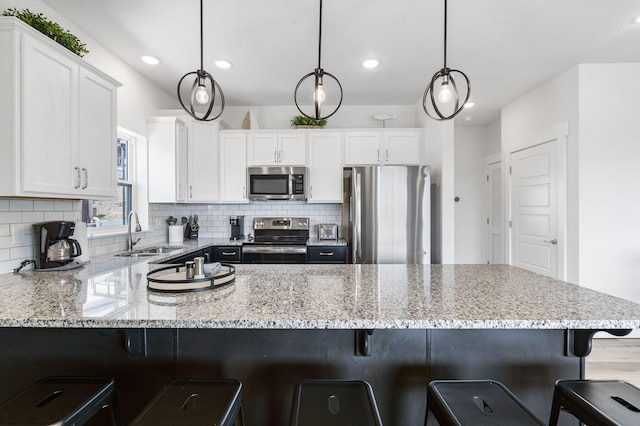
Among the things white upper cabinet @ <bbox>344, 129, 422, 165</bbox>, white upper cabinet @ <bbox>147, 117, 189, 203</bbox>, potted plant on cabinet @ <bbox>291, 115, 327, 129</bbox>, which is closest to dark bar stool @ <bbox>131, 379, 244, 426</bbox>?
white upper cabinet @ <bbox>147, 117, 189, 203</bbox>

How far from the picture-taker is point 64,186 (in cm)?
186

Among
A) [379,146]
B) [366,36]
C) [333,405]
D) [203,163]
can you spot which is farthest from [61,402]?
[379,146]

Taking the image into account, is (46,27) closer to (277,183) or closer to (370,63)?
(277,183)

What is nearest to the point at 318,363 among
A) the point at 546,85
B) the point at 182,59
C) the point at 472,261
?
the point at 182,59

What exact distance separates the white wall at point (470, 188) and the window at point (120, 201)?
186 inches

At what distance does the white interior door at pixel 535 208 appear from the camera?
11.0ft

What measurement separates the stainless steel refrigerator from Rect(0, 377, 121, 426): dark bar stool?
8.21ft

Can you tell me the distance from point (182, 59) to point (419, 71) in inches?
90.6

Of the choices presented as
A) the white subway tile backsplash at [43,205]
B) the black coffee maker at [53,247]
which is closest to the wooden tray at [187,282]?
the black coffee maker at [53,247]

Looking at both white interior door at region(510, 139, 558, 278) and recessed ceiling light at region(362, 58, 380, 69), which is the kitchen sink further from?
white interior door at region(510, 139, 558, 278)

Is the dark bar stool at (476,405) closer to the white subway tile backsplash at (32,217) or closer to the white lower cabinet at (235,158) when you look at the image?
the white subway tile backsplash at (32,217)

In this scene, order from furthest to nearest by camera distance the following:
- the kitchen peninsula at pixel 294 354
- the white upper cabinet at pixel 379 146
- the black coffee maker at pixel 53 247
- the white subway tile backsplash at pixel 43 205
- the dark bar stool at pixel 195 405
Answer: the white upper cabinet at pixel 379 146 < the white subway tile backsplash at pixel 43 205 < the black coffee maker at pixel 53 247 < the kitchen peninsula at pixel 294 354 < the dark bar stool at pixel 195 405

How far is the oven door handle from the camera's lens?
3375 millimetres

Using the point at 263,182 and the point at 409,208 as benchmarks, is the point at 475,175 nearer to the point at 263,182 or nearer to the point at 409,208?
the point at 409,208
